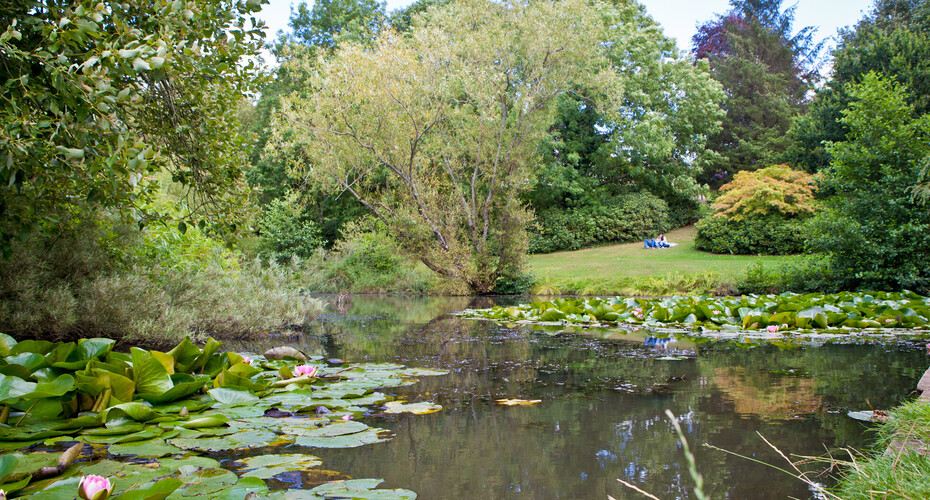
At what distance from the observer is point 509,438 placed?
8.25 ft

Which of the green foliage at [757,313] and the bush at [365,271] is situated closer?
the green foliage at [757,313]

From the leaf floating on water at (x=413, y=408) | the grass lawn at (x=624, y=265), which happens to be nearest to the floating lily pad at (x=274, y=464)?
the leaf floating on water at (x=413, y=408)

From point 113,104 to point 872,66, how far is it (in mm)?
25150

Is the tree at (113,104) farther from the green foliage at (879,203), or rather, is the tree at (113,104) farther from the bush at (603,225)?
the bush at (603,225)

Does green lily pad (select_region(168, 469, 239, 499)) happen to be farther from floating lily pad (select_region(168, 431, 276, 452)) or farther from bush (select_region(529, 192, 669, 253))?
bush (select_region(529, 192, 669, 253))

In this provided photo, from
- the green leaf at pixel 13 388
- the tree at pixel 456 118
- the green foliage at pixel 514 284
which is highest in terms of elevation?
the tree at pixel 456 118

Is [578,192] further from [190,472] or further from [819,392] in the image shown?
[190,472]

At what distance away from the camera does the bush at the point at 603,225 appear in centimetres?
2453

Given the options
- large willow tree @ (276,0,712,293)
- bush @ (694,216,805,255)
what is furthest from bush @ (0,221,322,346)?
bush @ (694,216,805,255)

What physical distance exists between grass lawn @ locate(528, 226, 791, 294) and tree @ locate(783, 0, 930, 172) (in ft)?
15.3

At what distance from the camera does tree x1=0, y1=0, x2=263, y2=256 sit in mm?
2574

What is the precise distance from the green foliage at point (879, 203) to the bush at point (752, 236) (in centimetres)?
938

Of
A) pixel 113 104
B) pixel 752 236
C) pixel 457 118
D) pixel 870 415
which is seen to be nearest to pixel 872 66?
pixel 752 236

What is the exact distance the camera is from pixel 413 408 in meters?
3.01
